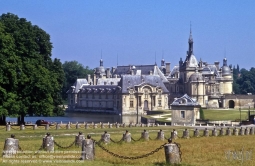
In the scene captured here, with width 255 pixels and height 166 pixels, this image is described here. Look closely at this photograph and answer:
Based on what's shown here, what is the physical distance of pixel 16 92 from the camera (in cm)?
4191

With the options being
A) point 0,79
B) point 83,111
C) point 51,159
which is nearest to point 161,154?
point 51,159

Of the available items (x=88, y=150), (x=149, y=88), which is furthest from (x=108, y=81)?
(x=88, y=150)

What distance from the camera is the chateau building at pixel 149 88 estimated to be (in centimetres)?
10025

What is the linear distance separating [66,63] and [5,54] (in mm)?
83738

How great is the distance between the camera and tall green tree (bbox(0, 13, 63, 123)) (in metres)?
39.8

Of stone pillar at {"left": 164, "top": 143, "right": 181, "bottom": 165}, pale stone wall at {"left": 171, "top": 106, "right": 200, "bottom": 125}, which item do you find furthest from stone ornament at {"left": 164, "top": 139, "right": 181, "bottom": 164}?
pale stone wall at {"left": 171, "top": 106, "right": 200, "bottom": 125}

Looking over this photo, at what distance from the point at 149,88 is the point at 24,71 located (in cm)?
6008

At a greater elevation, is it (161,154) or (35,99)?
(35,99)

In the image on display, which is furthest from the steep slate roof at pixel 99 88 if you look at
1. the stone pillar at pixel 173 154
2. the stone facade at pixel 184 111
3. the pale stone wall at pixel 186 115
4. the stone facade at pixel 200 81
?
the stone pillar at pixel 173 154

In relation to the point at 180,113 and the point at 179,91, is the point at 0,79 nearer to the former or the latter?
the point at 180,113

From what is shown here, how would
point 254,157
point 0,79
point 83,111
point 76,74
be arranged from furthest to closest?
point 76,74, point 83,111, point 0,79, point 254,157

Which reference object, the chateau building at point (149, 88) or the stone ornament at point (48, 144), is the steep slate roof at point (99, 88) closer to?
the chateau building at point (149, 88)

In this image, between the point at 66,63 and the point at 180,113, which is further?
the point at 66,63

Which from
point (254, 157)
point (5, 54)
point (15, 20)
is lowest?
point (254, 157)
